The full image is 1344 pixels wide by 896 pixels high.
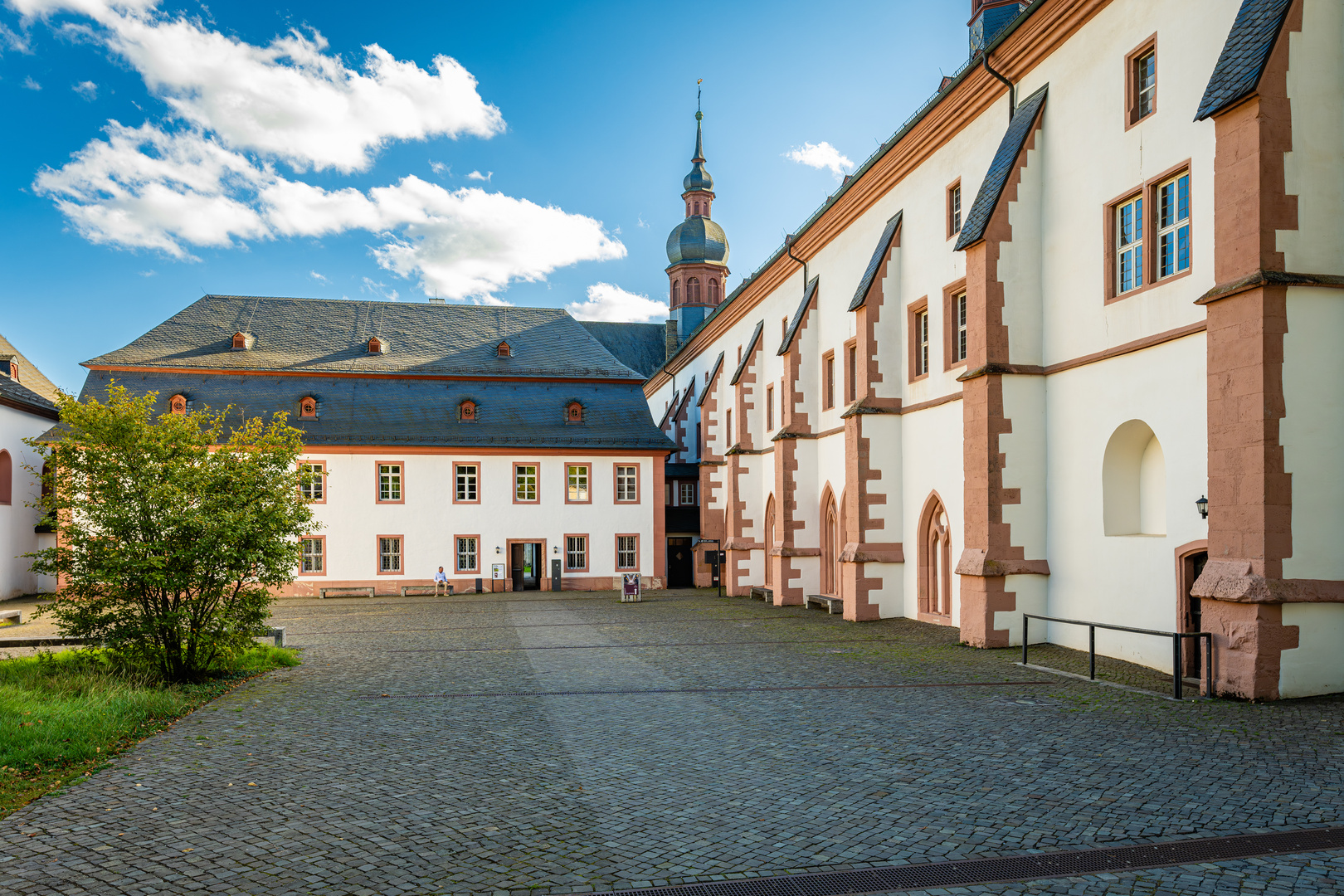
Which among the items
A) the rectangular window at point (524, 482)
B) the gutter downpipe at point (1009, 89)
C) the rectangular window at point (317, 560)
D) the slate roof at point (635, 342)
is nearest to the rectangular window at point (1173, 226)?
the gutter downpipe at point (1009, 89)

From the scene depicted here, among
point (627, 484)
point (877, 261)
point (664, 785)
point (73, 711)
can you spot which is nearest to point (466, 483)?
point (627, 484)

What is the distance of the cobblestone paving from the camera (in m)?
5.72

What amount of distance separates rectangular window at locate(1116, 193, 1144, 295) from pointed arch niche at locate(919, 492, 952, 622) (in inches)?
261

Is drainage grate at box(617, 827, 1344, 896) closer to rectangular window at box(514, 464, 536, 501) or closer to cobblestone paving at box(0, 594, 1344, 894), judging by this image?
cobblestone paving at box(0, 594, 1344, 894)

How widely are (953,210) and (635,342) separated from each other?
47.8 metres

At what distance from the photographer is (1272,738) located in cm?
866

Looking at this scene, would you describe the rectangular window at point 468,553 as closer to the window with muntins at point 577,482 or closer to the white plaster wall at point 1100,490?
the window with muntins at point 577,482

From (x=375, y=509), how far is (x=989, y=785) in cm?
3018

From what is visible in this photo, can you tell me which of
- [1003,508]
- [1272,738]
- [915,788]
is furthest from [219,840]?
[1003,508]

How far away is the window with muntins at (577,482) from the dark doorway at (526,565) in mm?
2436

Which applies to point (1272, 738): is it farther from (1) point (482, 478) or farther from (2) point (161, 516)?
(1) point (482, 478)

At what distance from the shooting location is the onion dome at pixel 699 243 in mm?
59562

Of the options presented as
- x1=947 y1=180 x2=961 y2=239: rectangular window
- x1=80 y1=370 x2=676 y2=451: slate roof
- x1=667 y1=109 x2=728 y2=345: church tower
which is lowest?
x1=80 y1=370 x2=676 y2=451: slate roof

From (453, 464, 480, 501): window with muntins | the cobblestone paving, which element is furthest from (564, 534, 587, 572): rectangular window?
the cobblestone paving
